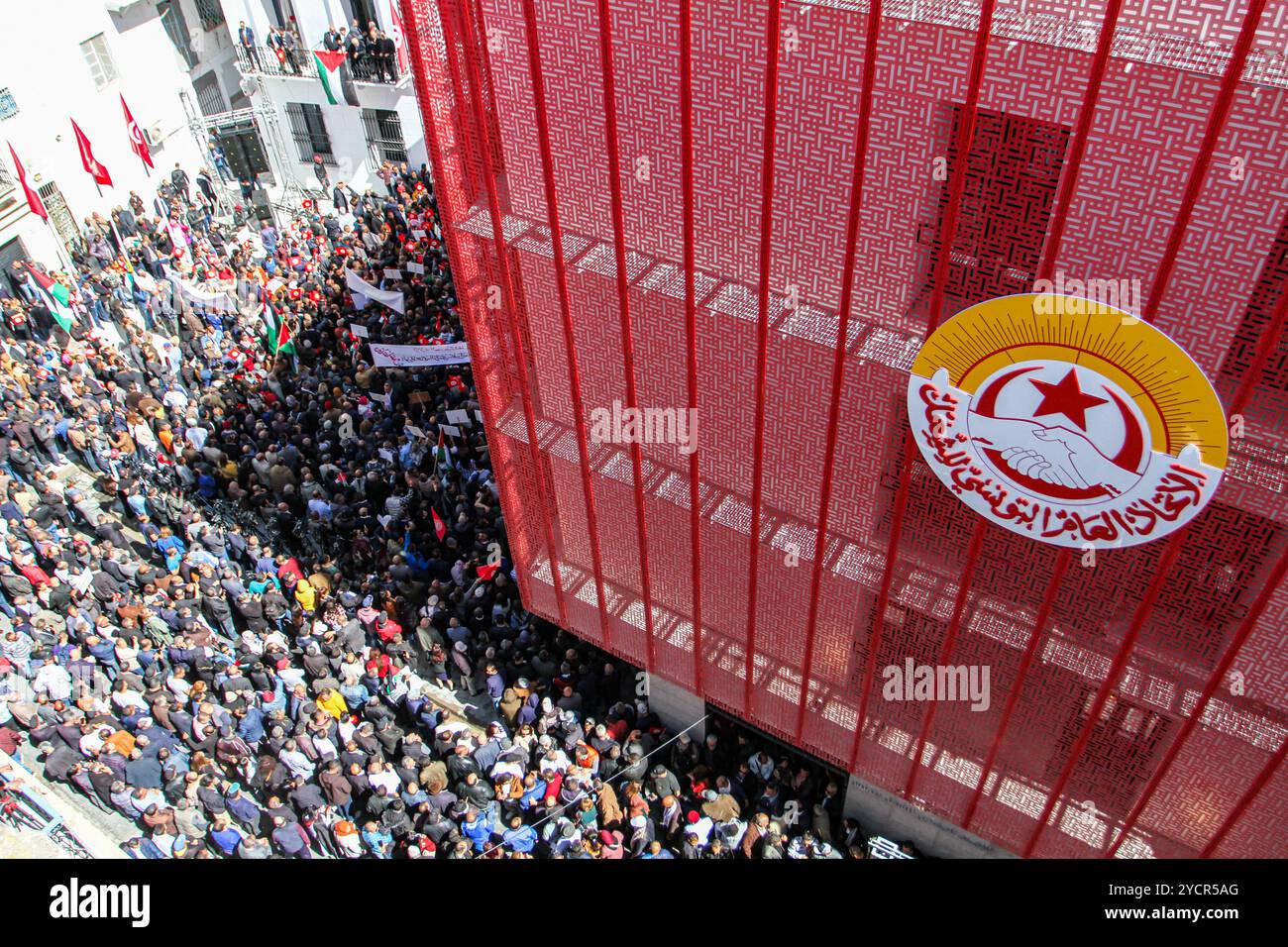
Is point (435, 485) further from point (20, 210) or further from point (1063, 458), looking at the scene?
point (20, 210)

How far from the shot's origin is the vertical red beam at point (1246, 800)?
8508 millimetres

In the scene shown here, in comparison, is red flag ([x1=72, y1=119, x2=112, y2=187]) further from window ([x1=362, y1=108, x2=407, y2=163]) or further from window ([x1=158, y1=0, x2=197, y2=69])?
window ([x1=158, y1=0, x2=197, y2=69])

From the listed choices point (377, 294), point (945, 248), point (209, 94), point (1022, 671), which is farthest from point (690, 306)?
point (209, 94)

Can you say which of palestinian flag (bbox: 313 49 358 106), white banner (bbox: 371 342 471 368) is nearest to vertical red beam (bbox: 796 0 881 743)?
white banner (bbox: 371 342 471 368)

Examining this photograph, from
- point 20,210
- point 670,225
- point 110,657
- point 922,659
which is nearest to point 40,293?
point 20,210

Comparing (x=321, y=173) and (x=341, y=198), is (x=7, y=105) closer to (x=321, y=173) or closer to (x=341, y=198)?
(x=321, y=173)

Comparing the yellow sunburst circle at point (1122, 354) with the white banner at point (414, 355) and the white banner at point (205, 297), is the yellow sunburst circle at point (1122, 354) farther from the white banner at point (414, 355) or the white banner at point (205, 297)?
the white banner at point (205, 297)

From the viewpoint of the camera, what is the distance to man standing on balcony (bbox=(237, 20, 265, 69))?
2700 cm

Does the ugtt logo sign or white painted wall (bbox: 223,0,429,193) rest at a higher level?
the ugtt logo sign

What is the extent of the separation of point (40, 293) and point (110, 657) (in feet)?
38.8

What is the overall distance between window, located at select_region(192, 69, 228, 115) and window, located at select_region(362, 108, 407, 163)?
6768 millimetres

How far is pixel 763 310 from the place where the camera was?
884 centimetres

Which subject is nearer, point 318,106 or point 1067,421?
point 1067,421

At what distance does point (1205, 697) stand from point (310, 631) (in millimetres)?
11222
